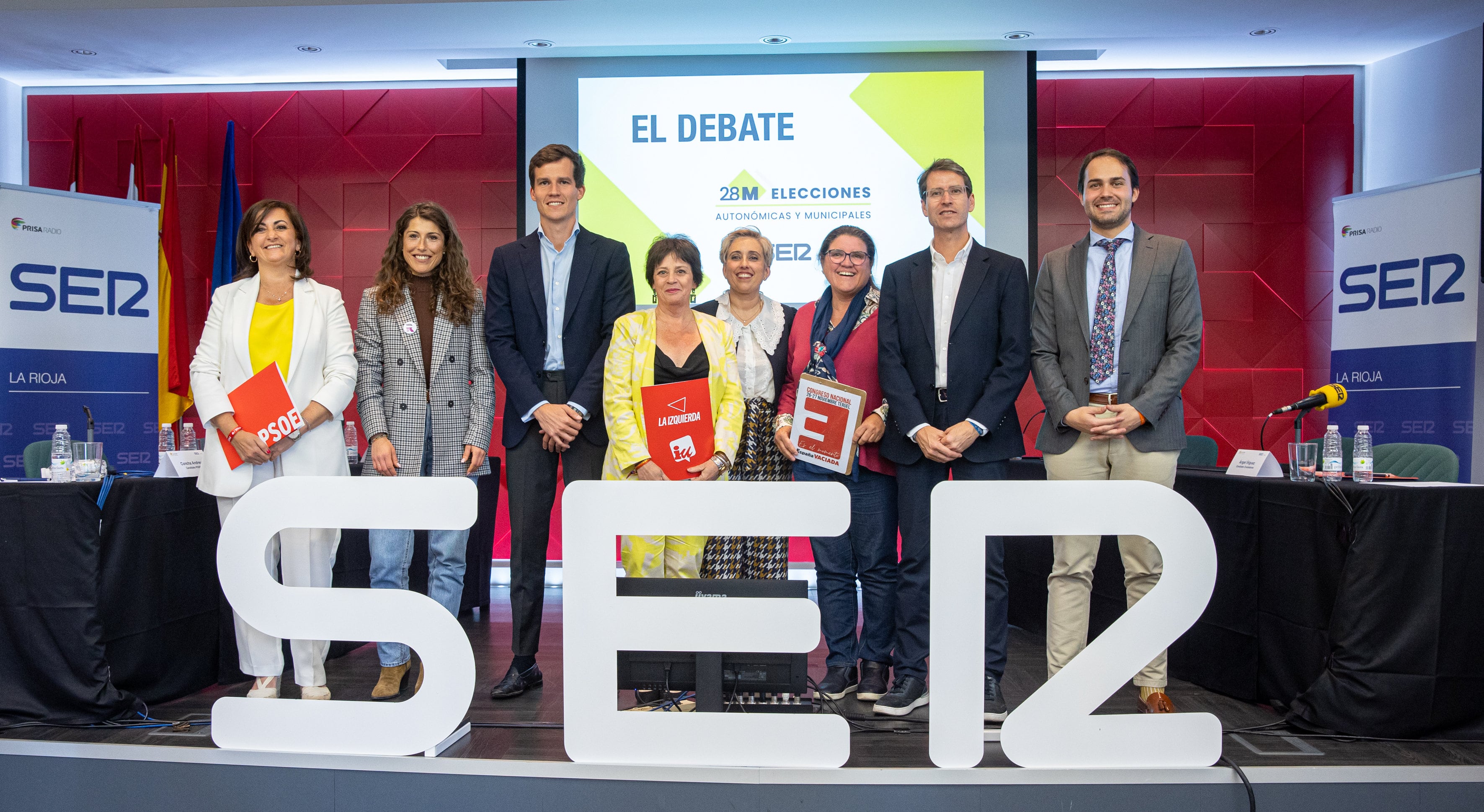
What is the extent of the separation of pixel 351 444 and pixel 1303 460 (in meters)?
3.76

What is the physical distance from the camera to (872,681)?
2.64m

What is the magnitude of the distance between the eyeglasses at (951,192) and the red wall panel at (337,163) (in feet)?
11.5

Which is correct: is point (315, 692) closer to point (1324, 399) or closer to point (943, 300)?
point (943, 300)

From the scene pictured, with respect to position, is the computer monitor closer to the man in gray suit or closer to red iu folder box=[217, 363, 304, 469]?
the man in gray suit

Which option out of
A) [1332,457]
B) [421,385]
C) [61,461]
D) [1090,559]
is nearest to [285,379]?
[421,385]

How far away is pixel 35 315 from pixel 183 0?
72.7 inches

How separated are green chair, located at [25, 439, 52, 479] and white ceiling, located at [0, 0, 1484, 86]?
2.23 metres

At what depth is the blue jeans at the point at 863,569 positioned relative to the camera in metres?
2.64

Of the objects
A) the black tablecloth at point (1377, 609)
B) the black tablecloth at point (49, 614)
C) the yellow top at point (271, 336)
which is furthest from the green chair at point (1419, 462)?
the black tablecloth at point (49, 614)

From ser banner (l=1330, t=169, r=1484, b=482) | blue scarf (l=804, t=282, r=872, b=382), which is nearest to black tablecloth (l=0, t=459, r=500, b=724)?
blue scarf (l=804, t=282, r=872, b=382)

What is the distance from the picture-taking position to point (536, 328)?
271cm

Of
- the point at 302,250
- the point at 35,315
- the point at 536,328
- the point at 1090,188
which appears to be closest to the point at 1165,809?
the point at 1090,188

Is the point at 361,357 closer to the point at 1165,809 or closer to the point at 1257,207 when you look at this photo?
the point at 1165,809

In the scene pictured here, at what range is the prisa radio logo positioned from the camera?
4434mm
